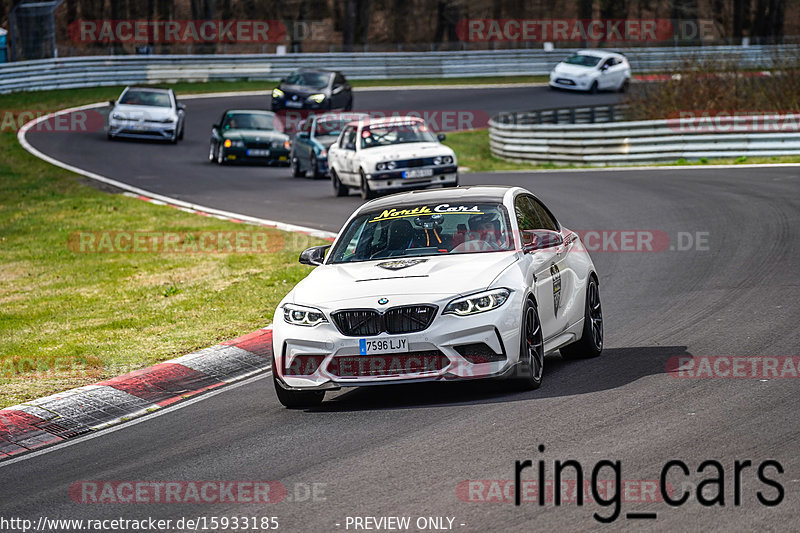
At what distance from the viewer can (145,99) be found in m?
36.4

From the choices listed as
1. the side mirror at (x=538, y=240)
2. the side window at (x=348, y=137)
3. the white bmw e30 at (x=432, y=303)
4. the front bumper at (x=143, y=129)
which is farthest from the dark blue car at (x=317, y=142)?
the side mirror at (x=538, y=240)

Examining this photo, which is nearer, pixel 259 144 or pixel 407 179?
pixel 407 179

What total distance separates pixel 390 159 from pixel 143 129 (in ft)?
46.9

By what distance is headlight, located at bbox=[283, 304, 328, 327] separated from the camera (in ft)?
Answer: 28.9

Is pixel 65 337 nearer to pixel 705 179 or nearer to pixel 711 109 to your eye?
pixel 705 179

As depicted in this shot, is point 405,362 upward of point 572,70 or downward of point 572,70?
upward

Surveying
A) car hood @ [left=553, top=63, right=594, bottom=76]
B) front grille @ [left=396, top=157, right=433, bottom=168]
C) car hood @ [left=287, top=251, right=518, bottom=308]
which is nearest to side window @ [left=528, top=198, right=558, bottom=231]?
car hood @ [left=287, top=251, right=518, bottom=308]

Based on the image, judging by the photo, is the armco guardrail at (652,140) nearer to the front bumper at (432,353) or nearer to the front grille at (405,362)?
the front bumper at (432,353)

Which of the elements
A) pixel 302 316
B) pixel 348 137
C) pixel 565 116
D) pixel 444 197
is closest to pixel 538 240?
pixel 444 197

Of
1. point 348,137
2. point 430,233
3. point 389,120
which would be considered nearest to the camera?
point 430,233

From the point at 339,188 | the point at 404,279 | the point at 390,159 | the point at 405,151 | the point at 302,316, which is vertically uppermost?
the point at 404,279

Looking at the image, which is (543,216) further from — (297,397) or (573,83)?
(573,83)

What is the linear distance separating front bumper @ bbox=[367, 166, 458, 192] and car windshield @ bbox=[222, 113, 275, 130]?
10230 mm

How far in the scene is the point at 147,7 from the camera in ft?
328
